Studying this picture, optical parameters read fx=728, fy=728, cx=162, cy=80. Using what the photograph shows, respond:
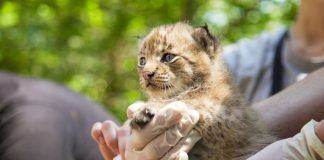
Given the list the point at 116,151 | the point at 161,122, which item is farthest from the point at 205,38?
the point at 116,151

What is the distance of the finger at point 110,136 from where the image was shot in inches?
87.2

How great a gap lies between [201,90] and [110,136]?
34 cm

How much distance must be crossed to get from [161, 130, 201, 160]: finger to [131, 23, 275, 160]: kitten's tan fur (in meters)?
0.02

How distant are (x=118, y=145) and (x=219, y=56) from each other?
41cm

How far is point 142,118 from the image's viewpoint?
1912 mm

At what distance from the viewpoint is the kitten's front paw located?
6.28ft

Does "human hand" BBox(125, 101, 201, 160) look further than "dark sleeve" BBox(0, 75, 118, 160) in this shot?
No

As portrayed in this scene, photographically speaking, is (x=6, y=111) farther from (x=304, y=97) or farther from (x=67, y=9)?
(x=67, y=9)

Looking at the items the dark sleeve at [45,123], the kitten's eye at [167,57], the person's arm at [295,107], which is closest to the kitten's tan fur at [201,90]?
the kitten's eye at [167,57]

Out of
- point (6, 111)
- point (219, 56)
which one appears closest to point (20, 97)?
point (6, 111)

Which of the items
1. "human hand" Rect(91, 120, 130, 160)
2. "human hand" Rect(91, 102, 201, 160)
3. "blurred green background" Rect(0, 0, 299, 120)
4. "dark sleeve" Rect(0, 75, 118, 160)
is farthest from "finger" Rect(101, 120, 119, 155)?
"blurred green background" Rect(0, 0, 299, 120)

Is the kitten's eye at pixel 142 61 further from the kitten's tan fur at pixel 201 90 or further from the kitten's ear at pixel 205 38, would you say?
the kitten's ear at pixel 205 38

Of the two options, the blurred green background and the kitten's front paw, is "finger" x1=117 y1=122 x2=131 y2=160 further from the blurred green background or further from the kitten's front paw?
the blurred green background

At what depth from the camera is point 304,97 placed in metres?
2.12
